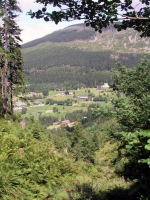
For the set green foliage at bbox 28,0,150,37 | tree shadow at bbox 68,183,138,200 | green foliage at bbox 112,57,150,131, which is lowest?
tree shadow at bbox 68,183,138,200

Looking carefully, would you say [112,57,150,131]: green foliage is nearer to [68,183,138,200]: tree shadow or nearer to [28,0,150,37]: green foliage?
[68,183,138,200]: tree shadow

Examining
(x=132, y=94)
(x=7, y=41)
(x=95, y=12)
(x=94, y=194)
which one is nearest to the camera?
(x=95, y=12)

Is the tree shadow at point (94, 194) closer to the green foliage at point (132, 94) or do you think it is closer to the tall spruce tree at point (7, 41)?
the green foliage at point (132, 94)

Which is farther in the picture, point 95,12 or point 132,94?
point 132,94

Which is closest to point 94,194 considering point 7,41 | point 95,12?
point 95,12

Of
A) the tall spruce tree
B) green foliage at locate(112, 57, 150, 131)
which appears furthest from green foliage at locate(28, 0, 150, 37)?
the tall spruce tree

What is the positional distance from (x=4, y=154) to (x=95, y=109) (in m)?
5.21

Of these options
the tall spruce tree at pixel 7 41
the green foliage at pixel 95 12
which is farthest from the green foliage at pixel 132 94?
the tall spruce tree at pixel 7 41

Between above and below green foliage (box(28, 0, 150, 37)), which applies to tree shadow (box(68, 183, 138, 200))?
below

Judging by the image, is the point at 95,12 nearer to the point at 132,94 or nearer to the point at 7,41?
the point at 132,94

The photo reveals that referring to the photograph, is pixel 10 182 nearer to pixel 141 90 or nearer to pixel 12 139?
pixel 12 139

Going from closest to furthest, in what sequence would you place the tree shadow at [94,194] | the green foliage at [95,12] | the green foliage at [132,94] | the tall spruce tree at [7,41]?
the green foliage at [95,12] < the tree shadow at [94,194] < the green foliage at [132,94] < the tall spruce tree at [7,41]

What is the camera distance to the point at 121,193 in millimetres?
9875

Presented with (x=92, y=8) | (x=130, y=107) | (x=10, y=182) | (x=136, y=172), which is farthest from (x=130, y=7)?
(x=136, y=172)
